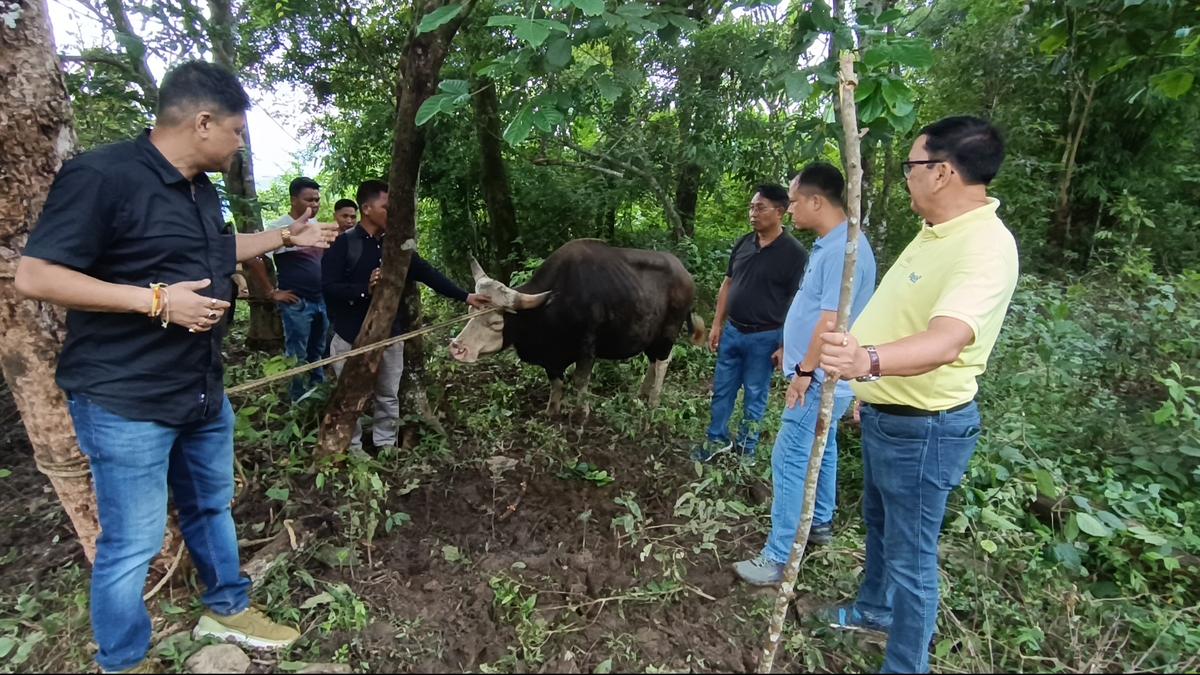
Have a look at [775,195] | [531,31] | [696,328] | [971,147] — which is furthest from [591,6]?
[696,328]

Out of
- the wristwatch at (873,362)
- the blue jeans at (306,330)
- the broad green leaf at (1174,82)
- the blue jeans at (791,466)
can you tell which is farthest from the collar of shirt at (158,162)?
the broad green leaf at (1174,82)

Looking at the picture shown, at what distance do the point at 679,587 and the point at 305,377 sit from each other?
3524 millimetres

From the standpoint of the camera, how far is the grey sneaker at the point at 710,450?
4629mm

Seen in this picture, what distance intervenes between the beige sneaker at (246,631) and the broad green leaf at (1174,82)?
15.7ft

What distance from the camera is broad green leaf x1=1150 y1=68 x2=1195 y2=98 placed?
2.95 meters

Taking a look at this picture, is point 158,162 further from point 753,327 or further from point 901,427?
point 753,327

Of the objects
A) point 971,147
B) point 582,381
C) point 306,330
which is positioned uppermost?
point 971,147

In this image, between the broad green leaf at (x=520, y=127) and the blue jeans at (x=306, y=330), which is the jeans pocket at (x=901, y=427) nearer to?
the broad green leaf at (x=520, y=127)

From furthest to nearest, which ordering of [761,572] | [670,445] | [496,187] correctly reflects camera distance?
[496,187] → [670,445] → [761,572]

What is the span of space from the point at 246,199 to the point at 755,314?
12.6 ft

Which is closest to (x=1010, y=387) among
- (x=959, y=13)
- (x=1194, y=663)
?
(x=1194, y=663)

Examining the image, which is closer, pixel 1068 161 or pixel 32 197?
pixel 32 197

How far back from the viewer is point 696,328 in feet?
22.7

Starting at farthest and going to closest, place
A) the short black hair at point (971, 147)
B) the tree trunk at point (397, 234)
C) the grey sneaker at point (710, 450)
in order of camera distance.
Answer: the grey sneaker at point (710, 450) < the tree trunk at point (397, 234) < the short black hair at point (971, 147)
